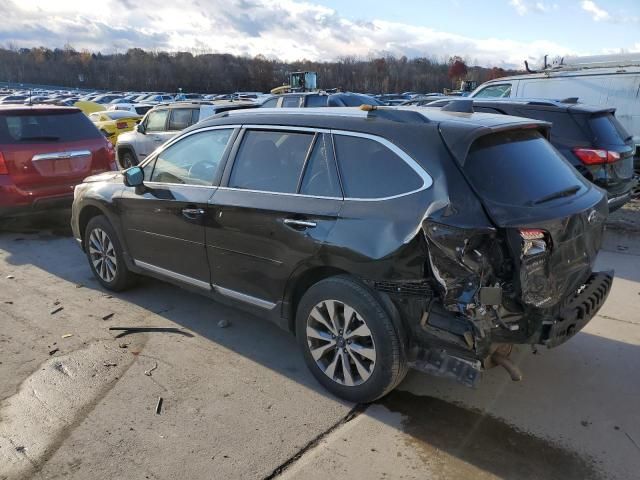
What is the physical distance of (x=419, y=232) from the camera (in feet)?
9.37

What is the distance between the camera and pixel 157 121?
40.2ft

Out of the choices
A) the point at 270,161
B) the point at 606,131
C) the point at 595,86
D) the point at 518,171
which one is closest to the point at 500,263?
the point at 518,171

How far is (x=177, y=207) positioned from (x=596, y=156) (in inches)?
199

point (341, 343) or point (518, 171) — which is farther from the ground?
point (518, 171)

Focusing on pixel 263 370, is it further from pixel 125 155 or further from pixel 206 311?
pixel 125 155

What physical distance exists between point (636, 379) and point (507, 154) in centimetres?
178

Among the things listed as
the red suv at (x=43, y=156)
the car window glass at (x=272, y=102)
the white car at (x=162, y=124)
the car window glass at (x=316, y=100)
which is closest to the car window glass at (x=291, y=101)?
the car window glass at (x=316, y=100)

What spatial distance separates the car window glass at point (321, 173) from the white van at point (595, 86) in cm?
717

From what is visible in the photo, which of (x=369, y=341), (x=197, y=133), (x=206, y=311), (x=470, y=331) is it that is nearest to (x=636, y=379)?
(x=470, y=331)

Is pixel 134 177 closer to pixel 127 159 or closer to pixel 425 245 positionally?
pixel 425 245

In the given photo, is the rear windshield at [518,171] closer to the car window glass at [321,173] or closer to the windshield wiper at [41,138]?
the car window glass at [321,173]

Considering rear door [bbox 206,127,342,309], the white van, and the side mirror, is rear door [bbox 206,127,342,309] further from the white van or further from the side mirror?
the white van

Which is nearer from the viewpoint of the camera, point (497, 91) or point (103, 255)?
point (103, 255)

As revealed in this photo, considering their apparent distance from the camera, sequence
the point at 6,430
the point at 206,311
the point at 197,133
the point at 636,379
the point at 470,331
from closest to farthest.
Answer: the point at 470,331
the point at 6,430
the point at 636,379
the point at 197,133
the point at 206,311
